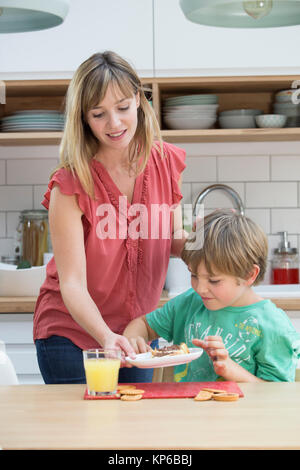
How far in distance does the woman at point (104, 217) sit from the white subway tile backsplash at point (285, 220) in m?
1.29

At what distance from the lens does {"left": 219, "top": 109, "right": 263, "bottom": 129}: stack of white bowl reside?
275 cm

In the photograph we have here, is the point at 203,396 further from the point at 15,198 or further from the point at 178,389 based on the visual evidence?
the point at 15,198

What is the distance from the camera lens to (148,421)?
3.53ft

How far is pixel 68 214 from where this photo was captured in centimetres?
156

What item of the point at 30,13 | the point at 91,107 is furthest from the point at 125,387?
the point at 30,13

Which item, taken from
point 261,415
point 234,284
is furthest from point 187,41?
point 261,415

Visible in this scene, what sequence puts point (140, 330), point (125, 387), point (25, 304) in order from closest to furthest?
1. point (125, 387)
2. point (140, 330)
3. point (25, 304)

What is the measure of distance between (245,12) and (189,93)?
118cm

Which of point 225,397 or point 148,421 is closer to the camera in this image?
point 148,421

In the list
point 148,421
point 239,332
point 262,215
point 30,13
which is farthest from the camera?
point 262,215

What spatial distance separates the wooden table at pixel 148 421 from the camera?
3.18 ft

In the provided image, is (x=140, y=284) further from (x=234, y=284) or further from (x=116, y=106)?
(x=116, y=106)

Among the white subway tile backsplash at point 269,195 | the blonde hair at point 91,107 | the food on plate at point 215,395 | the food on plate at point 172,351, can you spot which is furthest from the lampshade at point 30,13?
the white subway tile backsplash at point 269,195

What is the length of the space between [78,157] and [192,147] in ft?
4.56
